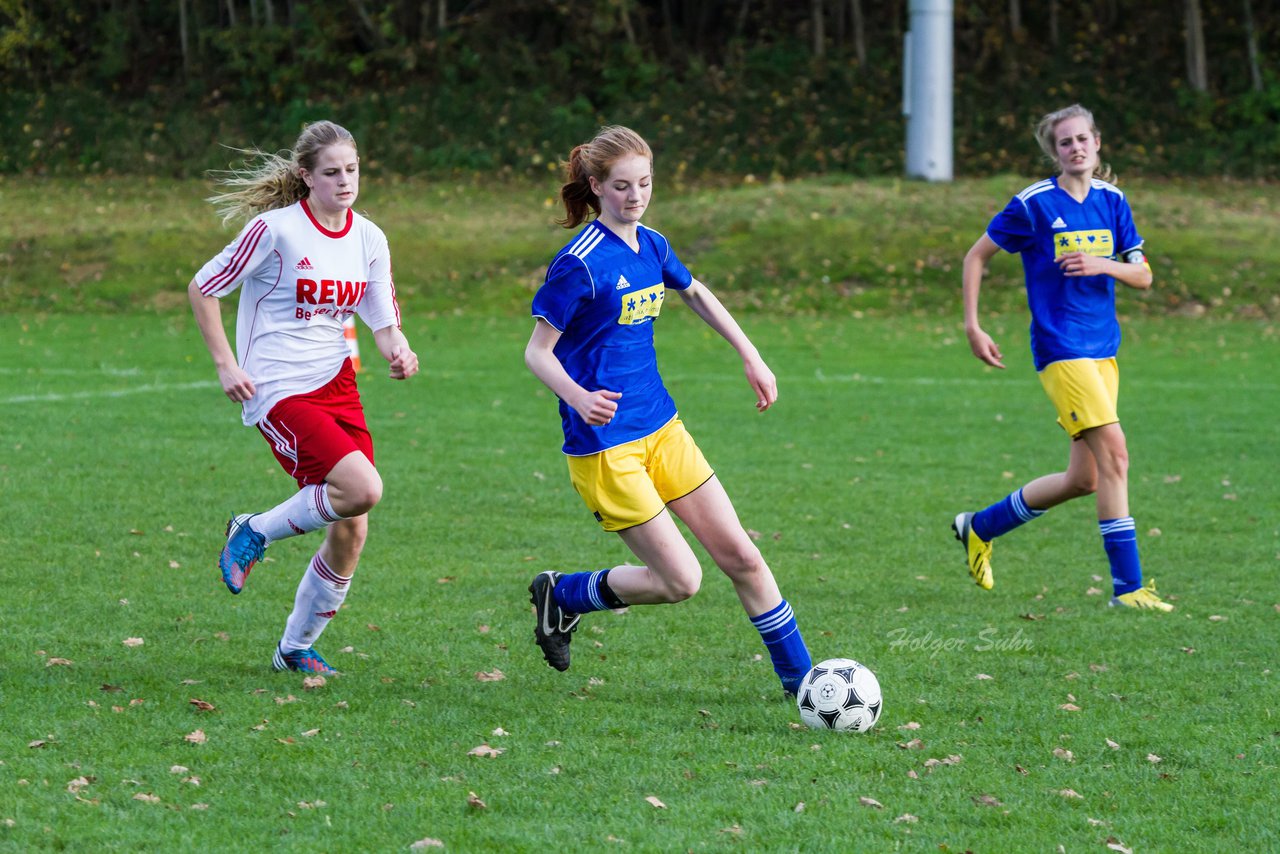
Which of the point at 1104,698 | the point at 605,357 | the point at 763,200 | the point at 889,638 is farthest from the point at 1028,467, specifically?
the point at 763,200

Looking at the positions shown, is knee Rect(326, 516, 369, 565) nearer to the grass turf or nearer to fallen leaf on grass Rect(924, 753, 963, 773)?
the grass turf

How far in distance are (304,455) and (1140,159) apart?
1047 inches

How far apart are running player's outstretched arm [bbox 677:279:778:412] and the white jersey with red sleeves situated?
3.70ft

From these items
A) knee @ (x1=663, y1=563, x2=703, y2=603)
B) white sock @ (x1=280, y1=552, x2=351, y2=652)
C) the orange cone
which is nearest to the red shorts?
the orange cone

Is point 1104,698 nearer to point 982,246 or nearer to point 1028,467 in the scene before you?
point 982,246

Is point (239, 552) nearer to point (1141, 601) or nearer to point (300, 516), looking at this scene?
point (300, 516)

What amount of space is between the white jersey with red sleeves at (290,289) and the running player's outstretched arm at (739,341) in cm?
113

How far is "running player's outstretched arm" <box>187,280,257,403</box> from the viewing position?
532 cm

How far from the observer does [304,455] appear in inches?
216

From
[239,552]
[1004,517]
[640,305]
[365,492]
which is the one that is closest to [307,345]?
[365,492]

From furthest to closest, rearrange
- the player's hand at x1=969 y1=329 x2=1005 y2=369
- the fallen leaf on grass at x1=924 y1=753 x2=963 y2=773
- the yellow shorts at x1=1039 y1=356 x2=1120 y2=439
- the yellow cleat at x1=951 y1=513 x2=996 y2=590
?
the yellow cleat at x1=951 y1=513 x2=996 y2=590, the player's hand at x1=969 y1=329 x2=1005 y2=369, the yellow shorts at x1=1039 y1=356 x2=1120 y2=439, the fallen leaf on grass at x1=924 y1=753 x2=963 y2=773

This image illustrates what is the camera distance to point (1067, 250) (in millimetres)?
7078

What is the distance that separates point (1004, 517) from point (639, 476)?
2.86 meters

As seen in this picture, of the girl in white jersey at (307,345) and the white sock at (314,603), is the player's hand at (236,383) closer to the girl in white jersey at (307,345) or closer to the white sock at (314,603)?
the girl in white jersey at (307,345)
